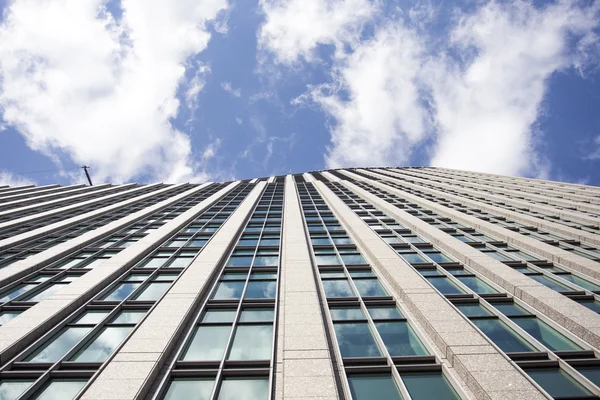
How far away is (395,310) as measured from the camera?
12227 millimetres

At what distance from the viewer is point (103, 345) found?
1038cm

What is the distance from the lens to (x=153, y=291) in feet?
45.7

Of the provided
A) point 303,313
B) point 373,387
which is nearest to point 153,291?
point 303,313

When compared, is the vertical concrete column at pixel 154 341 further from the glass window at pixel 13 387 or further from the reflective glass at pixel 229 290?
the glass window at pixel 13 387

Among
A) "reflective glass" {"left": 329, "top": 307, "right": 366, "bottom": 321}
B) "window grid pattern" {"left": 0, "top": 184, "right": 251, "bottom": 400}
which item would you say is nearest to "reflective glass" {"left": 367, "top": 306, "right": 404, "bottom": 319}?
"reflective glass" {"left": 329, "top": 307, "right": 366, "bottom": 321}

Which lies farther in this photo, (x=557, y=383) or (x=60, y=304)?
(x=60, y=304)

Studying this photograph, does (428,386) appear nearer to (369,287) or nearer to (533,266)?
(369,287)

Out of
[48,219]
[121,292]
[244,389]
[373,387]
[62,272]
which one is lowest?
[244,389]

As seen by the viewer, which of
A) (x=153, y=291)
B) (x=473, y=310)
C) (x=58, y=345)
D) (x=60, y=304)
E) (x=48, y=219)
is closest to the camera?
(x=58, y=345)

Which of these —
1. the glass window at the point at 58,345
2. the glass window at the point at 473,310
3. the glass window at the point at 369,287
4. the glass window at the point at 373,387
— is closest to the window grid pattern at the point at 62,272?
the glass window at the point at 58,345

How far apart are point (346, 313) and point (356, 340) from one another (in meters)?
1.70

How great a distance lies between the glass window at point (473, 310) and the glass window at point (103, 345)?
11.8 m

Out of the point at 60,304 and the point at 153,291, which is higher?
the point at 60,304

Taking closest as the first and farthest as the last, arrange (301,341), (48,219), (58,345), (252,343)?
(301,341) < (58,345) < (252,343) < (48,219)
